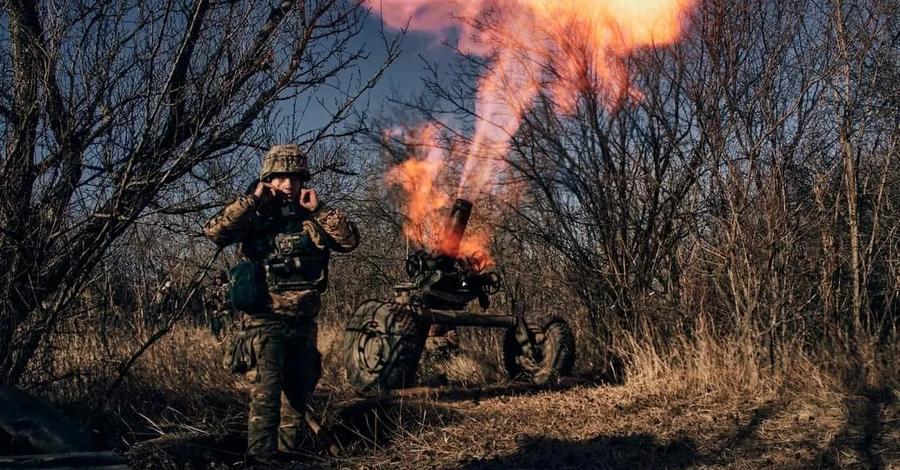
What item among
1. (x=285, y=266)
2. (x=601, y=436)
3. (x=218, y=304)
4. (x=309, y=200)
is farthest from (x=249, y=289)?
(x=218, y=304)

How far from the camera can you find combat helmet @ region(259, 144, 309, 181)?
18.9 feet

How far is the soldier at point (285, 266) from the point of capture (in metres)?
5.49

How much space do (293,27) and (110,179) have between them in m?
2.05

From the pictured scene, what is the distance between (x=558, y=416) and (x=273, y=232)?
284 centimetres

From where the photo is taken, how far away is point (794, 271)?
759 cm

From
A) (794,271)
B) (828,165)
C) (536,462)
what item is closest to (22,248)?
(536,462)

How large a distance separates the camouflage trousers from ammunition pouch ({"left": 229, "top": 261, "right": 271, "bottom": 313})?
128 millimetres

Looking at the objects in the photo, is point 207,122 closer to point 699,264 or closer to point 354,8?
point 354,8

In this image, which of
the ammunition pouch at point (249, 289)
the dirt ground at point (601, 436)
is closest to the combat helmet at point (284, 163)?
the ammunition pouch at point (249, 289)

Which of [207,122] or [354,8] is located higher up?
[354,8]

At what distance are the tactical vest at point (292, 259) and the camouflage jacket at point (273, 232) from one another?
2 cm

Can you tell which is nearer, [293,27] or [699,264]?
[293,27]

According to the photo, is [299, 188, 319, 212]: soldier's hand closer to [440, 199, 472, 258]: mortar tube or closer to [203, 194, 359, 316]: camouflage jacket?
[203, 194, 359, 316]: camouflage jacket

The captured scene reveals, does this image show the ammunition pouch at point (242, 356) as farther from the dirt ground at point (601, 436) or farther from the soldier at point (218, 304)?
the soldier at point (218, 304)
